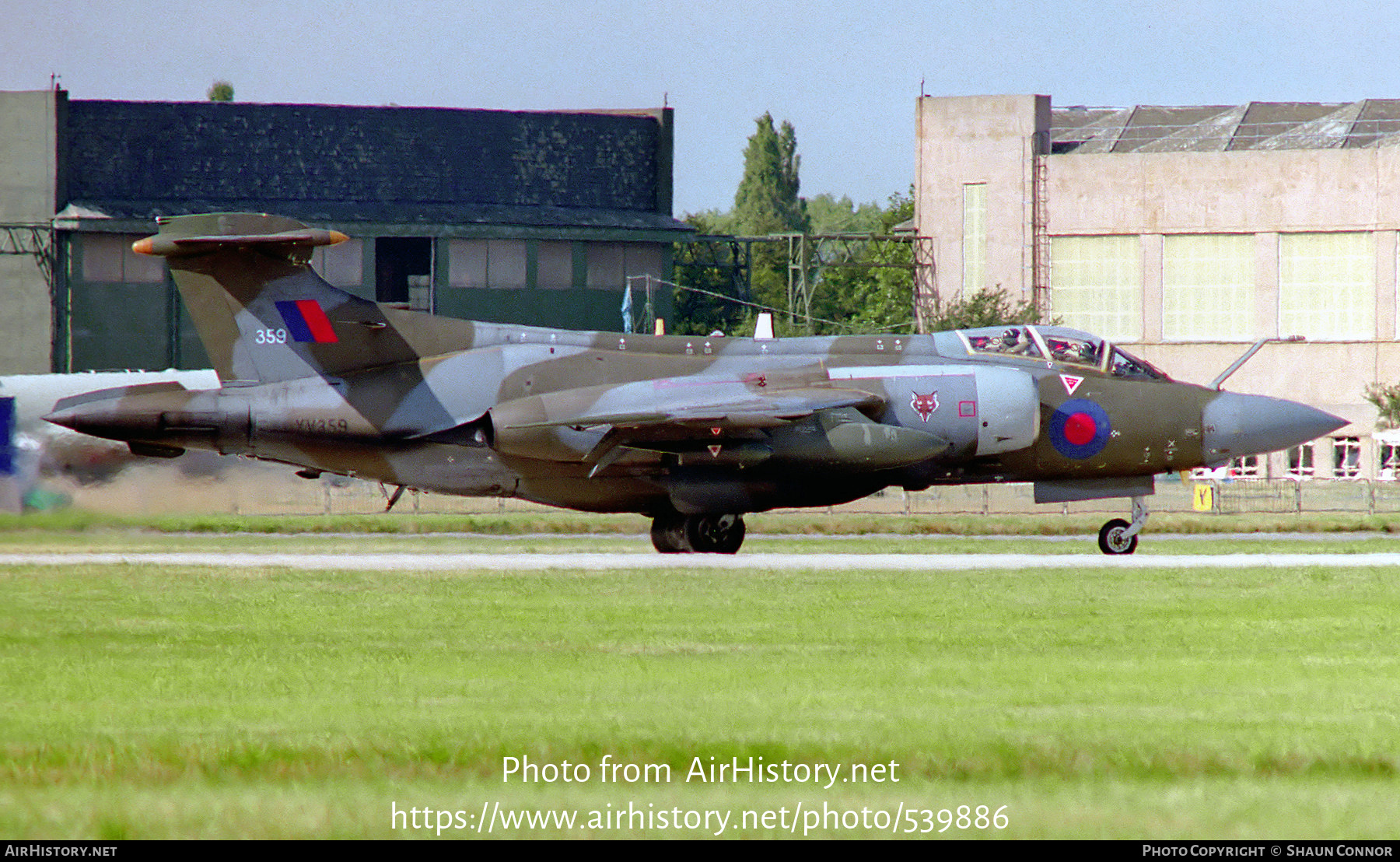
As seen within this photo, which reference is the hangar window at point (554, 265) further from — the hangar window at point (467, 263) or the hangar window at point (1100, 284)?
the hangar window at point (1100, 284)

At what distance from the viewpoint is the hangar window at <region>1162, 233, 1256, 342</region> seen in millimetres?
65250

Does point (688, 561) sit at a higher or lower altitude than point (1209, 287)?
lower

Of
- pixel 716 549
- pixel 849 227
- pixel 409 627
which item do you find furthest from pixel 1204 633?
pixel 849 227

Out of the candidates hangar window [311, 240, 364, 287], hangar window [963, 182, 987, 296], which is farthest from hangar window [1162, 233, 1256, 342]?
hangar window [311, 240, 364, 287]

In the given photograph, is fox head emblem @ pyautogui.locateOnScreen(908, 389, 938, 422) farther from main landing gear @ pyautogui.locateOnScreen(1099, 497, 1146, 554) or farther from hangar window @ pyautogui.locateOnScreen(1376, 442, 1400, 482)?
hangar window @ pyautogui.locateOnScreen(1376, 442, 1400, 482)

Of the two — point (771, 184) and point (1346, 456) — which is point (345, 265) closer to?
point (1346, 456)

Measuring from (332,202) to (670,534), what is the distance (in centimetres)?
4285

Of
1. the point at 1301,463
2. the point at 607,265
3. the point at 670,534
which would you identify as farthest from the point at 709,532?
the point at 1301,463

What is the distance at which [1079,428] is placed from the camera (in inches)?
984

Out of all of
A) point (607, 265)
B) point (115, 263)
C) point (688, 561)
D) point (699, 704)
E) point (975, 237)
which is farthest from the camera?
point (975, 237)

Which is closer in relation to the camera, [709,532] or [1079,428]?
[1079,428]

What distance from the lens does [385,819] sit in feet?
25.4

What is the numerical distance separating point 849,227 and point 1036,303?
99.9m

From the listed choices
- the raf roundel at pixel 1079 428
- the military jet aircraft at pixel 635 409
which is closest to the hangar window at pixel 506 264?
the military jet aircraft at pixel 635 409
